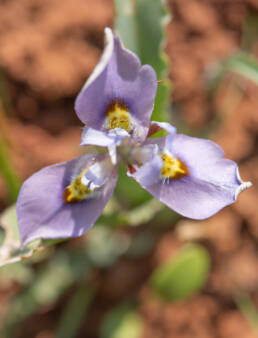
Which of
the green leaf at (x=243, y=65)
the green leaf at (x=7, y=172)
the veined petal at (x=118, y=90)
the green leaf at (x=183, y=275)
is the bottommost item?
the green leaf at (x=183, y=275)

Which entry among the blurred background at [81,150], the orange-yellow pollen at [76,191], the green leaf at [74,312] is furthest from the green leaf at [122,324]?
the orange-yellow pollen at [76,191]

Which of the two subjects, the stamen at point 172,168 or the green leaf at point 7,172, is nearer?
the stamen at point 172,168

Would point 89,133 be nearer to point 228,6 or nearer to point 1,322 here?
point 1,322

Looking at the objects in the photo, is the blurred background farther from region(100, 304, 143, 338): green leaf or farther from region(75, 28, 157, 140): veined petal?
region(75, 28, 157, 140): veined petal

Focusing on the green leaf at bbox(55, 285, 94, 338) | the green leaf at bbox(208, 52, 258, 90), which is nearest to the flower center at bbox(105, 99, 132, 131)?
the green leaf at bbox(208, 52, 258, 90)

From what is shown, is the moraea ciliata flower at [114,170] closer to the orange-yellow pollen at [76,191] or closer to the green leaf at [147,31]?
the orange-yellow pollen at [76,191]

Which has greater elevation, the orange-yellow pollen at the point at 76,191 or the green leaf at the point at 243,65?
the green leaf at the point at 243,65

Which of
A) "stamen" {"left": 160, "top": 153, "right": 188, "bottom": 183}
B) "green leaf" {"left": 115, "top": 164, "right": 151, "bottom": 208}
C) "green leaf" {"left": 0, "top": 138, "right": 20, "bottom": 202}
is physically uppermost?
"stamen" {"left": 160, "top": 153, "right": 188, "bottom": 183}
